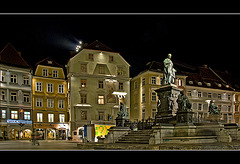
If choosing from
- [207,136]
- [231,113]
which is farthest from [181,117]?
[231,113]

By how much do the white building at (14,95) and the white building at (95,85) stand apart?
6.02 metres

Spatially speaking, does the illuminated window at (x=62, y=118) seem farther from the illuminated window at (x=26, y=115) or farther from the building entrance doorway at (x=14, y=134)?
the building entrance doorway at (x=14, y=134)

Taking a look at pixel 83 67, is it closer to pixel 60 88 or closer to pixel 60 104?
pixel 60 88

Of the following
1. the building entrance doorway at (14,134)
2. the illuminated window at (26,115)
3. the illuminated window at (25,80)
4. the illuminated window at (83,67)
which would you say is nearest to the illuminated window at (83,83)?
the illuminated window at (83,67)

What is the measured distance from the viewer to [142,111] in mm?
47000

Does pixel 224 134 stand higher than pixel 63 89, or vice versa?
pixel 63 89

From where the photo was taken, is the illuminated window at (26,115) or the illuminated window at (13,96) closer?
the illuminated window at (13,96)

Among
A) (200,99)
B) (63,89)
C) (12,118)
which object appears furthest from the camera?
(200,99)

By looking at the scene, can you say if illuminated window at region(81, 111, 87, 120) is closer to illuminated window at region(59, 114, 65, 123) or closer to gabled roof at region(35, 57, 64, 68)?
illuminated window at region(59, 114, 65, 123)

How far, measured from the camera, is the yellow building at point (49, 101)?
43719 millimetres

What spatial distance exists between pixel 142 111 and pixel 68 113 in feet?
37.8

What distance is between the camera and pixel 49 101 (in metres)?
45.0

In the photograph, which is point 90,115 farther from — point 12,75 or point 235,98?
point 235,98

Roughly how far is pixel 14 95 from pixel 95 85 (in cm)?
1155
